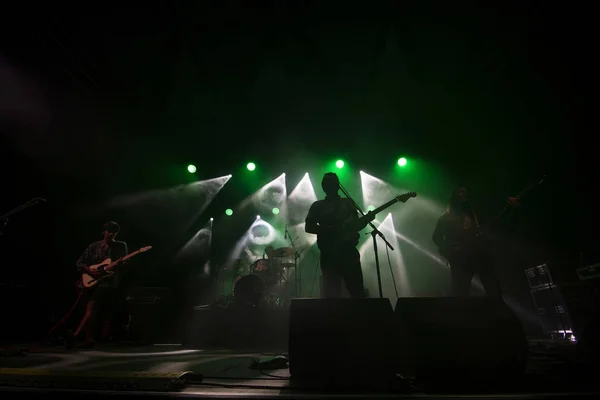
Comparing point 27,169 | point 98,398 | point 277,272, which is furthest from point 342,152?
point 98,398

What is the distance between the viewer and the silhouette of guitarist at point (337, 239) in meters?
3.54

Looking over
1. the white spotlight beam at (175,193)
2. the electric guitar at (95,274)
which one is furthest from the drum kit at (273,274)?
the white spotlight beam at (175,193)

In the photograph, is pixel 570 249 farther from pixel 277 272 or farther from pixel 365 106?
pixel 277 272

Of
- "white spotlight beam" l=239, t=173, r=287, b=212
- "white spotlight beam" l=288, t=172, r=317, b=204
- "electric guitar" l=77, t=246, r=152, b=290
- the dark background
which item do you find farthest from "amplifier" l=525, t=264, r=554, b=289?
"electric guitar" l=77, t=246, r=152, b=290

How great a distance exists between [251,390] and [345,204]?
2.44 meters

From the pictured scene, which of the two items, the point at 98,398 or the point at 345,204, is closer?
the point at 98,398

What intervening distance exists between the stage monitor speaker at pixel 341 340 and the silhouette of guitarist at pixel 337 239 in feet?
4.05

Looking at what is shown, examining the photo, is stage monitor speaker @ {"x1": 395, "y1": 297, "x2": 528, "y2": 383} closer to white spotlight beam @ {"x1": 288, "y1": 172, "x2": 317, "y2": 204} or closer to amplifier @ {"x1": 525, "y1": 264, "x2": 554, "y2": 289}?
amplifier @ {"x1": 525, "y1": 264, "x2": 554, "y2": 289}

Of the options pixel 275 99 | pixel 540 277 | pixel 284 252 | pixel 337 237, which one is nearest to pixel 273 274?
pixel 284 252

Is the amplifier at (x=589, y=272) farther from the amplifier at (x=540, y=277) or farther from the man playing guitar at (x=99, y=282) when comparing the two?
the man playing guitar at (x=99, y=282)

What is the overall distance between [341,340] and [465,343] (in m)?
0.83

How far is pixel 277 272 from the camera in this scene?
866cm

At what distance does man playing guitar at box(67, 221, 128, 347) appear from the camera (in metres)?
5.43

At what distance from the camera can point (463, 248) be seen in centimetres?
446
